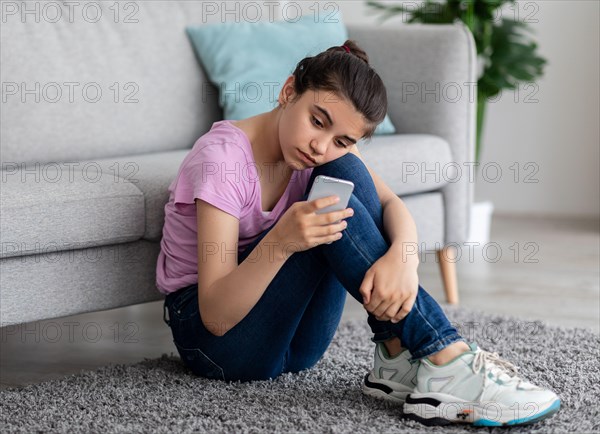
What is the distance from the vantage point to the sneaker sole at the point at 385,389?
146cm

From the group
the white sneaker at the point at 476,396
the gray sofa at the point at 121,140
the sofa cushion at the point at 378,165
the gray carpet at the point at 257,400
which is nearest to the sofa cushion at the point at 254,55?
the gray sofa at the point at 121,140

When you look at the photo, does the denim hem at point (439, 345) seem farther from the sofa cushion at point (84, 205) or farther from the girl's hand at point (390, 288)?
the sofa cushion at point (84, 205)

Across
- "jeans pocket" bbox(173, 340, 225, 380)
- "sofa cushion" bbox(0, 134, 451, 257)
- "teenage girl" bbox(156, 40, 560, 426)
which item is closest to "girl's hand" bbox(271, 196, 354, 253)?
"teenage girl" bbox(156, 40, 560, 426)

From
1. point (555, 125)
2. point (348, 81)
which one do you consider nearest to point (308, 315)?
point (348, 81)

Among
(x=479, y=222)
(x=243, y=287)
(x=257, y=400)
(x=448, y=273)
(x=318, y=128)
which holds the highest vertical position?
(x=318, y=128)

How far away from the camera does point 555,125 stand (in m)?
3.80

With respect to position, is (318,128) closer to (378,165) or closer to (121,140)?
(378,165)

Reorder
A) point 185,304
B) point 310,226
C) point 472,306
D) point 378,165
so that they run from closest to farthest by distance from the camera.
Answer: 1. point 310,226
2. point 185,304
3. point 378,165
4. point 472,306

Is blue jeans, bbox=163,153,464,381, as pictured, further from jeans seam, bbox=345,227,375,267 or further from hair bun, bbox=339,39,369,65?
hair bun, bbox=339,39,369,65

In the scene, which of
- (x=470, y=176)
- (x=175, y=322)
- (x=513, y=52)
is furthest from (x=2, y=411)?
(x=513, y=52)

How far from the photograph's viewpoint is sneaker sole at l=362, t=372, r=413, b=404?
1.46m

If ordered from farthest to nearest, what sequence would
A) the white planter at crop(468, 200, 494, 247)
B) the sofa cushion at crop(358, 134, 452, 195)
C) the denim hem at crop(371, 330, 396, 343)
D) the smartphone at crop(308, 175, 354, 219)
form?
the white planter at crop(468, 200, 494, 247)
the sofa cushion at crop(358, 134, 452, 195)
the denim hem at crop(371, 330, 396, 343)
the smartphone at crop(308, 175, 354, 219)

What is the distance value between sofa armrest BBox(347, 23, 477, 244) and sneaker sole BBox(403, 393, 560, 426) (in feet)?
3.50

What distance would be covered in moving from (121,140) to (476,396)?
4.19 feet
